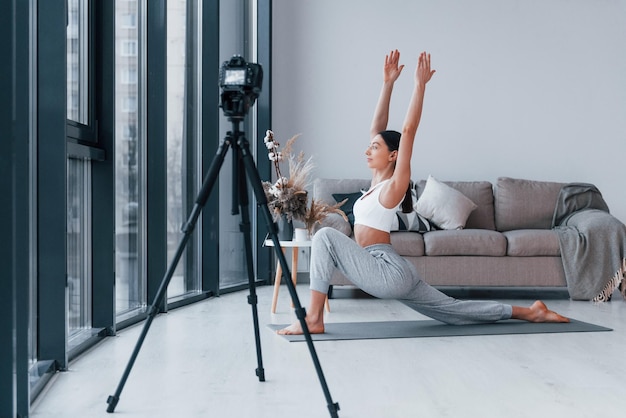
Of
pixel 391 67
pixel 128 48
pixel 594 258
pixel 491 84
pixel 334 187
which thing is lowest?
pixel 594 258

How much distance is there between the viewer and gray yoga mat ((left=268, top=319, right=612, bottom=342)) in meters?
3.76

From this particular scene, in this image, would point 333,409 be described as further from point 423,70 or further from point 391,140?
point 391,140

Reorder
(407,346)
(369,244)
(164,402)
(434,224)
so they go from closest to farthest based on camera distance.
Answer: (164,402) → (407,346) → (369,244) → (434,224)

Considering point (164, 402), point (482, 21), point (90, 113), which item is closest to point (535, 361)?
point (164, 402)

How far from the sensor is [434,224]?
570 centimetres

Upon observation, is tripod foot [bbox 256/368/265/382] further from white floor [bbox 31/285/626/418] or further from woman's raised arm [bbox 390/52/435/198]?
woman's raised arm [bbox 390/52/435/198]

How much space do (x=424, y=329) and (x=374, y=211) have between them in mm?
667

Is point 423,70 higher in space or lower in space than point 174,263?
higher

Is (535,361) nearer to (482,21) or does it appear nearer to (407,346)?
(407,346)

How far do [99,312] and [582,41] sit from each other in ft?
15.5

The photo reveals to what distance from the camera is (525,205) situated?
5.98m

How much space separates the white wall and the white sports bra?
2650mm

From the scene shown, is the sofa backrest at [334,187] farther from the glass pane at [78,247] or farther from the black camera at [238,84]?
the black camera at [238,84]

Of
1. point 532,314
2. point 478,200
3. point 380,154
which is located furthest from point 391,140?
point 478,200
